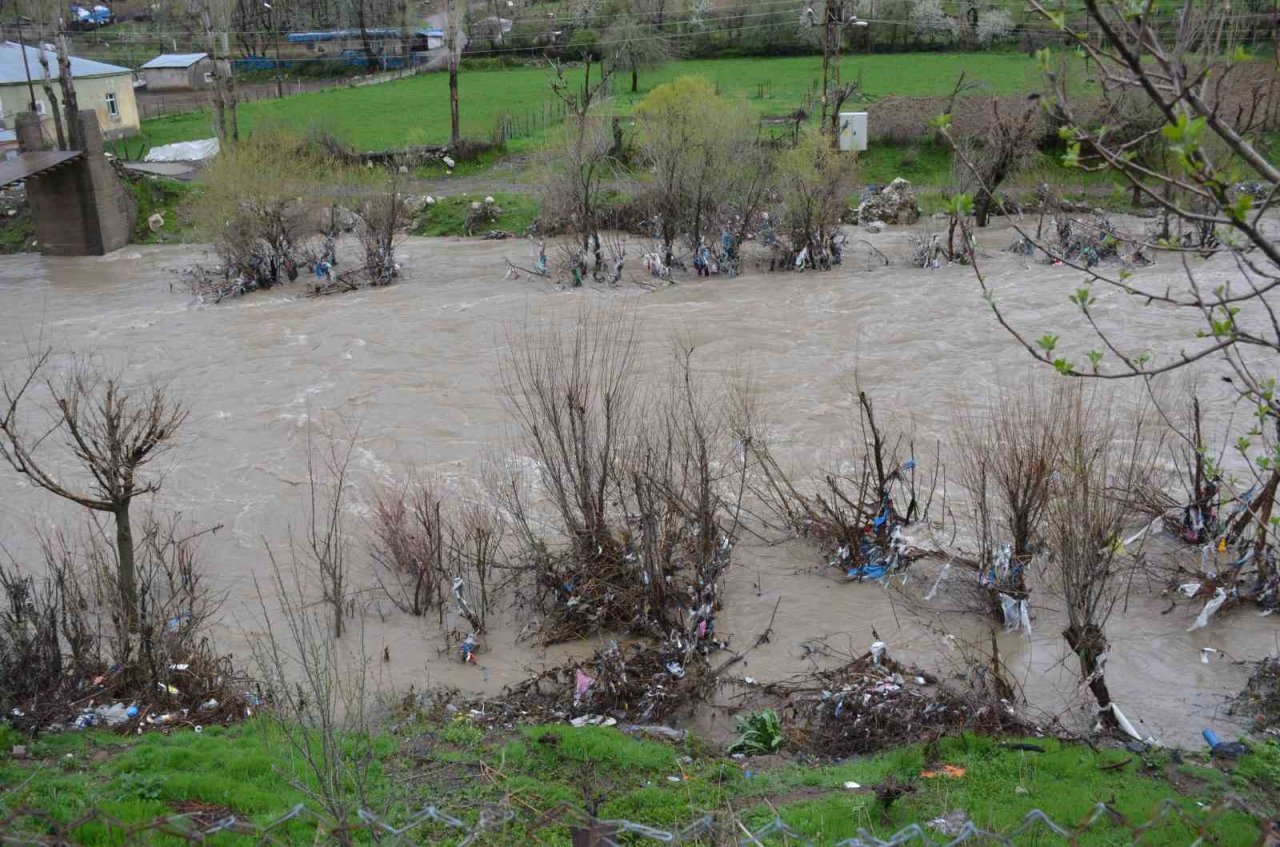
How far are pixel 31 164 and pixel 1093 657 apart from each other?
2778cm

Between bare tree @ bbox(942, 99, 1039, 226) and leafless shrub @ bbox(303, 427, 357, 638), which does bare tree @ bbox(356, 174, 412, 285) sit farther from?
bare tree @ bbox(942, 99, 1039, 226)

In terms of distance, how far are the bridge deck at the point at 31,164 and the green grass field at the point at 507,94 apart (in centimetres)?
1116

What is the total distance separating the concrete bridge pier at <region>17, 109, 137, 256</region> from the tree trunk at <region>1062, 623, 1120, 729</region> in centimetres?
2900

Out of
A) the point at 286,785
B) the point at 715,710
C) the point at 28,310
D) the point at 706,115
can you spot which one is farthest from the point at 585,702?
the point at 28,310

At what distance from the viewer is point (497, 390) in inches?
746

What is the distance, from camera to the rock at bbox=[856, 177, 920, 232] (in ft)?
105

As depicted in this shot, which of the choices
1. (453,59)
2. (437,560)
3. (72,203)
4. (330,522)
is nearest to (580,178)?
(330,522)

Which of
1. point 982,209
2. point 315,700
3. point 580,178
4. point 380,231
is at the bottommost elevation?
point 982,209

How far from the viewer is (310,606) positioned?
1173 cm

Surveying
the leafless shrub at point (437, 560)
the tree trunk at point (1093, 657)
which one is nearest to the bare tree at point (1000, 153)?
the leafless shrub at point (437, 560)

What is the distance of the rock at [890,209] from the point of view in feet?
105

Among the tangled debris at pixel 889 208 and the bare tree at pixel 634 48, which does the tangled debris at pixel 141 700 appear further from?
the bare tree at pixel 634 48

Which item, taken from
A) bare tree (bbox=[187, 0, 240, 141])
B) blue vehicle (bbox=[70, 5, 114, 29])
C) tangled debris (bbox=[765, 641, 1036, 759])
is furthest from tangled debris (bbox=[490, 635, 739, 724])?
blue vehicle (bbox=[70, 5, 114, 29])

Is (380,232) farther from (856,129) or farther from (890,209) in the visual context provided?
Result: (856,129)
